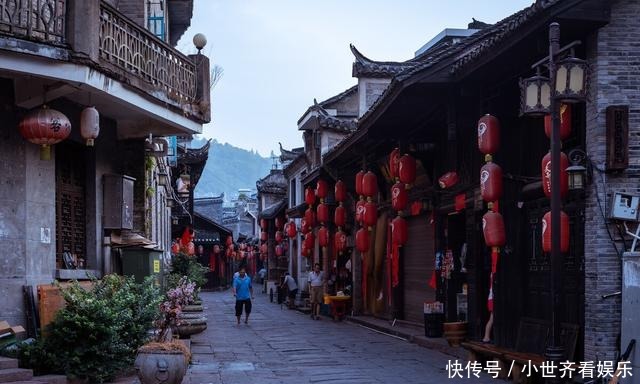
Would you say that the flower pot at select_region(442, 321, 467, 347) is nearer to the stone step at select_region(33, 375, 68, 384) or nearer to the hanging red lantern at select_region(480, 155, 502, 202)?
the hanging red lantern at select_region(480, 155, 502, 202)

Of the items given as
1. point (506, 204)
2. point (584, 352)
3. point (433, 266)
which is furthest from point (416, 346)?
point (584, 352)

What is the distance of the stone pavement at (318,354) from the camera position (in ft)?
44.7

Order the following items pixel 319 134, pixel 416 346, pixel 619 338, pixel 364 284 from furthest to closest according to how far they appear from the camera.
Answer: pixel 319 134 → pixel 364 284 → pixel 416 346 → pixel 619 338

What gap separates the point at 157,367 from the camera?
10.6 meters

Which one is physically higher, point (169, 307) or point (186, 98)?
point (186, 98)

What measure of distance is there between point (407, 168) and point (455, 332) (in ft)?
12.5

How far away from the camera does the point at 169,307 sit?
1202 centimetres

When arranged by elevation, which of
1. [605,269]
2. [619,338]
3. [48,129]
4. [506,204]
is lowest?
[619,338]

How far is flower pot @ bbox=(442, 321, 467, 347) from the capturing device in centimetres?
1700

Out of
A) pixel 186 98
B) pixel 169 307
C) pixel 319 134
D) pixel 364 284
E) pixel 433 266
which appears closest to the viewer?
pixel 169 307

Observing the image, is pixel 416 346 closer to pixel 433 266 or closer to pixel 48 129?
pixel 433 266

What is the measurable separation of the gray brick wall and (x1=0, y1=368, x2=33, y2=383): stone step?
7127mm

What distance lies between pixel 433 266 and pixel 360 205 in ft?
11.5

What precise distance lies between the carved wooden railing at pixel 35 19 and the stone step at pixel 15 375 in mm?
4013
